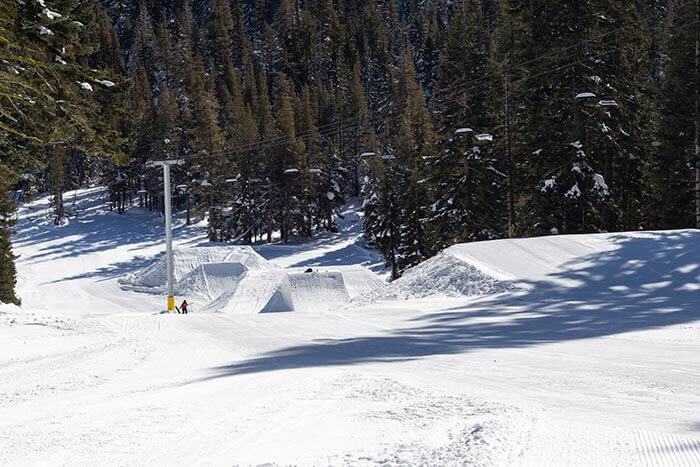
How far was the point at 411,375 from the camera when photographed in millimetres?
6504

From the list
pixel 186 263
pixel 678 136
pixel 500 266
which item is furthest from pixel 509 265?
pixel 186 263

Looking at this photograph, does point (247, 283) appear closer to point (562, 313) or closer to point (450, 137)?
point (450, 137)

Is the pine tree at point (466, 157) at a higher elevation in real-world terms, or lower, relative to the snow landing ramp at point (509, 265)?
higher

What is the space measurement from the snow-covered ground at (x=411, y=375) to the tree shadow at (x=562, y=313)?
56 millimetres

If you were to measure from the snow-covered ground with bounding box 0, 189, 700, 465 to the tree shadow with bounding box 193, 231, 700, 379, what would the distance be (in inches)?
2.2

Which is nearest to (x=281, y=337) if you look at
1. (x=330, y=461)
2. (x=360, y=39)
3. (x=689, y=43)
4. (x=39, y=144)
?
(x=330, y=461)

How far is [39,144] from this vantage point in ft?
45.8

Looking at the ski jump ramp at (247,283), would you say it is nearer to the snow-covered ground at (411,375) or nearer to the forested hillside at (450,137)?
the forested hillside at (450,137)

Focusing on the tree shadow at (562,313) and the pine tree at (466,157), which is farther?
the pine tree at (466,157)

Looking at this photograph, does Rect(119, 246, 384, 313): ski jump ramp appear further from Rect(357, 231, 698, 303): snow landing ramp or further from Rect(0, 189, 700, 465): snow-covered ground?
Rect(0, 189, 700, 465): snow-covered ground

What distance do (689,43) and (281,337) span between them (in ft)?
78.9

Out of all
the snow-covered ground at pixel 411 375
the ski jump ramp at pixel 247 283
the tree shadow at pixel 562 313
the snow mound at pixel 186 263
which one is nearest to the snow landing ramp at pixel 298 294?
the ski jump ramp at pixel 247 283

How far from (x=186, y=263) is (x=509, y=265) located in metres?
39.4

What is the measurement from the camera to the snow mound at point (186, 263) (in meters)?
48.6
